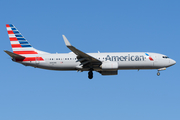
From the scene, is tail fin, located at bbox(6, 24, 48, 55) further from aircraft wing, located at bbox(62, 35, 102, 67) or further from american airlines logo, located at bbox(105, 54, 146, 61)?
american airlines logo, located at bbox(105, 54, 146, 61)

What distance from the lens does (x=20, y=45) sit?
55.9 m

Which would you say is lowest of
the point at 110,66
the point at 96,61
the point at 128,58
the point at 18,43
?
the point at 110,66

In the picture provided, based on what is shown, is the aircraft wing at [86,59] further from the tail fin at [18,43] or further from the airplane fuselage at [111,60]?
the tail fin at [18,43]

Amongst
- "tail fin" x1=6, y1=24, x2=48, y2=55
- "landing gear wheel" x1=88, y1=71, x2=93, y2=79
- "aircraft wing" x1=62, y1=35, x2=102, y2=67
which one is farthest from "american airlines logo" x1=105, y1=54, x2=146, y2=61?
"tail fin" x1=6, y1=24, x2=48, y2=55

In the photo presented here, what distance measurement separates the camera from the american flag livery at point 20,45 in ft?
178

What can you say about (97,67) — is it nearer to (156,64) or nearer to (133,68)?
(133,68)

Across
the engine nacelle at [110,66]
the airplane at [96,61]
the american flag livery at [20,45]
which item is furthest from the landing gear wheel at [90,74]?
the american flag livery at [20,45]

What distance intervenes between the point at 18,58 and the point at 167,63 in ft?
81.0

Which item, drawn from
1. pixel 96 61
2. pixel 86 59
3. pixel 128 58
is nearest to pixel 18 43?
pixel 86 59

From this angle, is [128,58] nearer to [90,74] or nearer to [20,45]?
[90,74]

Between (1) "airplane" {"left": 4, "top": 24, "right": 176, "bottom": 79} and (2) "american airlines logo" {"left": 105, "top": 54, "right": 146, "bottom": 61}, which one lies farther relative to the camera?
(2) "american airlines logo" {"left": 105, "top": 54, "right": 146, "bottom": 61}

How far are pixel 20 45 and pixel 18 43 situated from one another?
0.56 m

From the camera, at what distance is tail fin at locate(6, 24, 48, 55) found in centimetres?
5512

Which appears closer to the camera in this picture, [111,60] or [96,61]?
[96,61]
